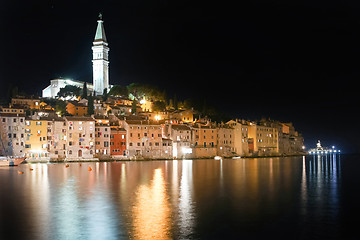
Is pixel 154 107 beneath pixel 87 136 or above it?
above

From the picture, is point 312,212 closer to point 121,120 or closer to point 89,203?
point 89,203

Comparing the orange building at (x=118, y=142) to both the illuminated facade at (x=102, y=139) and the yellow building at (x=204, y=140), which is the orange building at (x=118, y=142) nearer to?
the illuminated facade at (x=102, y=139)

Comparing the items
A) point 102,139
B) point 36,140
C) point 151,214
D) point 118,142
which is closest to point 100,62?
point 118,142

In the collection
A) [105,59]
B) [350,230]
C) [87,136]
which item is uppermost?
[105,59]

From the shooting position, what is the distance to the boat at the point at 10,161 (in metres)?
47.2

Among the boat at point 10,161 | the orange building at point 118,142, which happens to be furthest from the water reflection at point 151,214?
the orange building at point 118,142

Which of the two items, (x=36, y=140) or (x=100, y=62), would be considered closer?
(x=36, y=140)

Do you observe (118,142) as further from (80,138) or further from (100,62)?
(100,62)

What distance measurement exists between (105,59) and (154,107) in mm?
25420

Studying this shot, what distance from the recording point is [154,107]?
83.6 m

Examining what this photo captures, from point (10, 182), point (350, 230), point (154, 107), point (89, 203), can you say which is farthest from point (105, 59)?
point (350, 230)

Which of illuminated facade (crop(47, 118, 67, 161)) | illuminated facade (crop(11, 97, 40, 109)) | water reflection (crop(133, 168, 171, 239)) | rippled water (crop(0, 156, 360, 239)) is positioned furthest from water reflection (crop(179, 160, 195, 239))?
illuminated facade (crop(11, 97, 40, 109))

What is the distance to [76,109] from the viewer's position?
70562 millimetres

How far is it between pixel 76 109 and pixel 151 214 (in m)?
58.7
